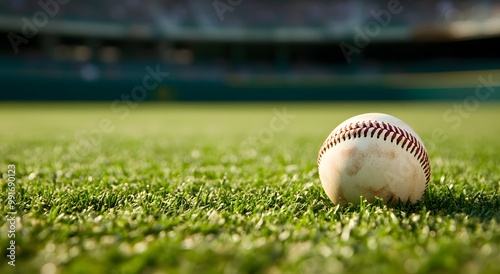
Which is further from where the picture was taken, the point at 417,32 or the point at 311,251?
the point at 417,32

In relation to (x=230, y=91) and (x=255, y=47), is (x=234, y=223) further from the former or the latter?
(x=255, y=47)

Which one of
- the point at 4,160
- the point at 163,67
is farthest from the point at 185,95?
the point at 4,160

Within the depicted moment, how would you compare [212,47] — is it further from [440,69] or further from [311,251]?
[311,251]

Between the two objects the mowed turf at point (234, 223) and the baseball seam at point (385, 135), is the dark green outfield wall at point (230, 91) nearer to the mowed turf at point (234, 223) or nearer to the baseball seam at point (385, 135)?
the mowed turf at point (234, 223)

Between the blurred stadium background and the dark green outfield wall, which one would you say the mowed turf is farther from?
the blurred stadium background

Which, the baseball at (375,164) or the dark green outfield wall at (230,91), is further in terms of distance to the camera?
the dark green outfield wall at (230,91)

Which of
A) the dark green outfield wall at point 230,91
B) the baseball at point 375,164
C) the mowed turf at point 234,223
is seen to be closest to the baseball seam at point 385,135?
the baseball at point 375,164

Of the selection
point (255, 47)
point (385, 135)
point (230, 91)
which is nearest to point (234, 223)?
point (385, 135)
